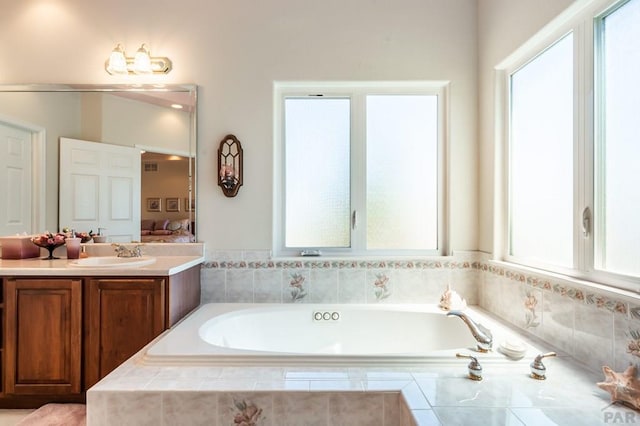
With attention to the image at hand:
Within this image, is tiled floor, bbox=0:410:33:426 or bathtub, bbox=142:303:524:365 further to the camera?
bathtub, bbox=142:303:524:365

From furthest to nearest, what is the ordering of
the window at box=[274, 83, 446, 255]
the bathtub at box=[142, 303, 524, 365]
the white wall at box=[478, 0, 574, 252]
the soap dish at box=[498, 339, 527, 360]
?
the window at box=[274, 83, 446, 255], the bathtub at box=[142, 303, 524, 365], the white wall at box=[478, 0, 574, 252], the soap dish at box=[498, 339, 527, 360]

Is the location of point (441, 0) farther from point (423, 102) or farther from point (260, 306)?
point (260, 306)

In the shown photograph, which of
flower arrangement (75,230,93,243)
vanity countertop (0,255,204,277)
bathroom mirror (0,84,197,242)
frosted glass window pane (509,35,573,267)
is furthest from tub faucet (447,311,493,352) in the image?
flower arrangement (75,230,93,243)

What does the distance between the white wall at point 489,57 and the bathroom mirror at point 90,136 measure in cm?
201

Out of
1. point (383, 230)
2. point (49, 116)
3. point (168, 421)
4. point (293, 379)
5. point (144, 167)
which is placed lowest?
point (168, 421)

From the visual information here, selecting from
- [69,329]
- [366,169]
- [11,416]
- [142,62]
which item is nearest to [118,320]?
[69,329]

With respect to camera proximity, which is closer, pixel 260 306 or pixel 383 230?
pixel 260 306

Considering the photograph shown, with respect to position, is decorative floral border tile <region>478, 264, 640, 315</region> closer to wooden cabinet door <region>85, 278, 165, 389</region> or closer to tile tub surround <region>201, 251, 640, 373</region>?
tile tub surround <region>201, 251, 640, 373</region>

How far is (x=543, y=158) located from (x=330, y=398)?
166cm

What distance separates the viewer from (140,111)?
92.4 inches

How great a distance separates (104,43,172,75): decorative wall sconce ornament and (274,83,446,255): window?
816 millimetres

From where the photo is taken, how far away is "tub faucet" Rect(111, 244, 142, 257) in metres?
2.21

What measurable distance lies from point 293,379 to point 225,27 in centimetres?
227

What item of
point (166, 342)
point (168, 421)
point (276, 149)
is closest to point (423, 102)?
point (276, 149)
